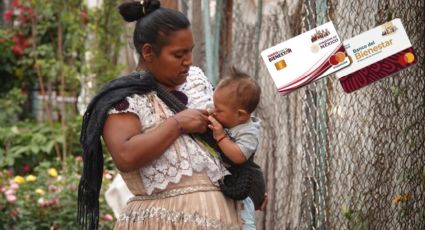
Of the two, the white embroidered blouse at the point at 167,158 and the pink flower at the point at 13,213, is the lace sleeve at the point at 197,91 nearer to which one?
the white embroidered blouse at the point at 167,158

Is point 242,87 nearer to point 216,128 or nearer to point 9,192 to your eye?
point 216,128

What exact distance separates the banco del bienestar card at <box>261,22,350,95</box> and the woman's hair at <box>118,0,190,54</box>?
0.58m

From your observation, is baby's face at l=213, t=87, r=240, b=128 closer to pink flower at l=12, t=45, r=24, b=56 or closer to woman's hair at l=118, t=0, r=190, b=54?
woman's hair at l=118, t=0, r=190, b=54

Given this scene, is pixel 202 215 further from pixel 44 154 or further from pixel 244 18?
pixel 44 154

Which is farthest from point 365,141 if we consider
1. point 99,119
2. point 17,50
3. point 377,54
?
point 17,50

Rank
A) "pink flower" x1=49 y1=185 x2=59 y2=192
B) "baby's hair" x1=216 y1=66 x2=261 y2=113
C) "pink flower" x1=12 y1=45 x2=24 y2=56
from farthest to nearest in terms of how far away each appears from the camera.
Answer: "pink flower" x1=12 y1=45 x2=24 y2=56 < "pink flower" x1=49 y1=185 x2=59 y2=192 < "baby's hair" x1=216 y1=66 x2=261 y2=113

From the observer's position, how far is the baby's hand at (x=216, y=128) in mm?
4156

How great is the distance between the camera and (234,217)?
4.25 meters

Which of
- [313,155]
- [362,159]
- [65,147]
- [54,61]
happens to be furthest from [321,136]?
[54,61]

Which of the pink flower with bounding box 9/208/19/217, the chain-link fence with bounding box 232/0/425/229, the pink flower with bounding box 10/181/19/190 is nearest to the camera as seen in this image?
the chain-link fence with bounding box 232/0/425/229

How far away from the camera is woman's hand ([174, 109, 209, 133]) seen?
4.07 metres

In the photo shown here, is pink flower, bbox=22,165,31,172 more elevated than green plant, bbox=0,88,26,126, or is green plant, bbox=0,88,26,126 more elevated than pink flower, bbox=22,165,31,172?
green plant, bbox=0,88,26,126

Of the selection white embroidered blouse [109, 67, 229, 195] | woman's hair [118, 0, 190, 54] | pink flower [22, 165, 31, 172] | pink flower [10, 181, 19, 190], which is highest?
woman's hair [118, 0, 190, 54]

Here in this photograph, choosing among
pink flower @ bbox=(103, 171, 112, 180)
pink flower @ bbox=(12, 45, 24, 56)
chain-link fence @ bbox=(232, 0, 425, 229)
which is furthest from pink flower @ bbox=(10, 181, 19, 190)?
pink flower @ bbox=(12, 45, 24, 56)
